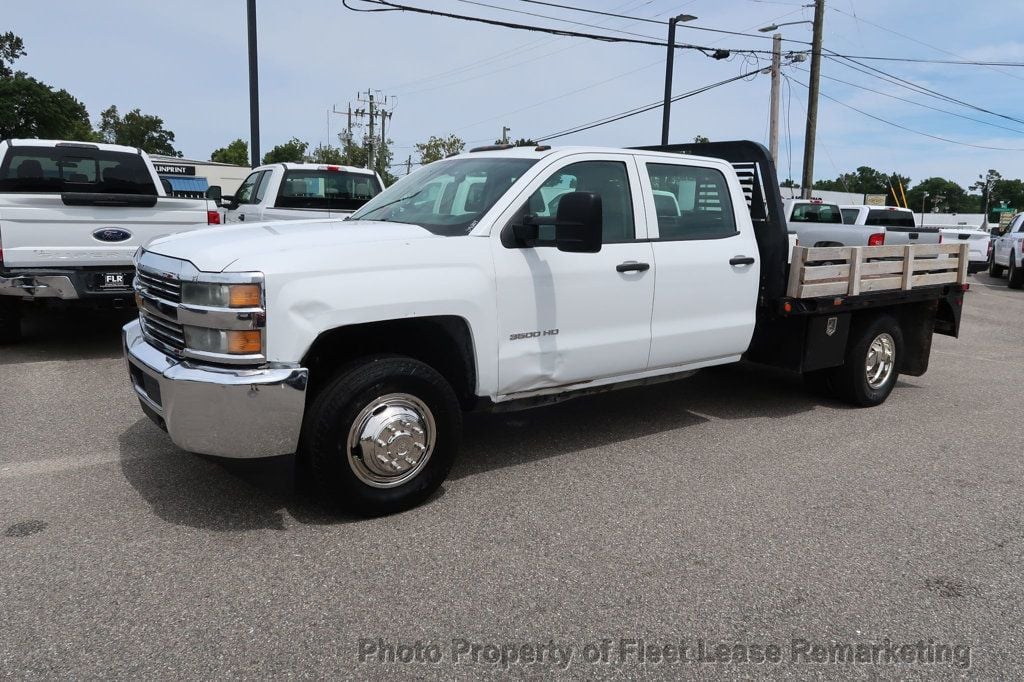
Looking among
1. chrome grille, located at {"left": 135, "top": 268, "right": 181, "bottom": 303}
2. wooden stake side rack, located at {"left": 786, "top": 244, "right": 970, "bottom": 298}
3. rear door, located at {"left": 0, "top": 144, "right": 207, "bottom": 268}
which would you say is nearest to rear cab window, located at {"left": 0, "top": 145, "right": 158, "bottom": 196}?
rear door, located at {"left": 0, "top": 144, "right": 207, "bottom": 268}

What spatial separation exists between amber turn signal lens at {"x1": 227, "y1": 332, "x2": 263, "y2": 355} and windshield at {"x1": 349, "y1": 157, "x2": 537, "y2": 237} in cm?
117

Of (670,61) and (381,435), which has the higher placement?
(670,61)

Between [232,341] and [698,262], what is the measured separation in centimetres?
303

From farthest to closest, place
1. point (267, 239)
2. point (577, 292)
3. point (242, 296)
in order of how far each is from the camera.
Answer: point (577, 292) < point (267, 239) < point (242, 296)

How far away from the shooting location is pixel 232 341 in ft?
11.6

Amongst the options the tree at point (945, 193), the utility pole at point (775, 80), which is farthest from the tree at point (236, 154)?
the tree at point (945, 193)

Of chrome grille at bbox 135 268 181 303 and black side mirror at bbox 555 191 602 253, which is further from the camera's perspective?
black side mirror at bbox 555 191 602 253

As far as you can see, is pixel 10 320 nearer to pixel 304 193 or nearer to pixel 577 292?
pixel 304 193

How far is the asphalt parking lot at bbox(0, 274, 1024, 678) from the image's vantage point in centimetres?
290

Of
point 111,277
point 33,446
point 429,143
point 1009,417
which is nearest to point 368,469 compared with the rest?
point 33,446

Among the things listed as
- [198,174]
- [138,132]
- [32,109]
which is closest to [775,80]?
[198,174]

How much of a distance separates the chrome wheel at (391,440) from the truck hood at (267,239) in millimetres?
814

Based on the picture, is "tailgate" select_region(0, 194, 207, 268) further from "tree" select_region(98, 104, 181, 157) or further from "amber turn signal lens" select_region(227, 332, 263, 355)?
"tree" select_region(98, 104, 181, 157)

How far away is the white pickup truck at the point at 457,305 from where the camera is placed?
359 centimetres
